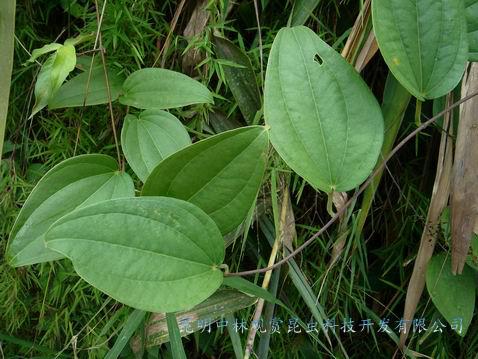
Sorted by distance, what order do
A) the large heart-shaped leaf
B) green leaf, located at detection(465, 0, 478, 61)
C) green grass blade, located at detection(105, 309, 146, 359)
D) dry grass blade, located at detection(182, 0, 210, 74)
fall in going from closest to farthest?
the large heart-shaped leaf, green leaf, located at detection(465, 0, 478, 61), green grass blade, located at detection(105, 309, 146, 359), dry grass blade, located at detection(182, 0, 210, 74)

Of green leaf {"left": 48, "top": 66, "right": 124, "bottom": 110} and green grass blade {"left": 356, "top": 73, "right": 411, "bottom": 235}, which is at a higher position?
green grass blade {"left": 356, "top": 73, "right": 411, "bottom": 235}

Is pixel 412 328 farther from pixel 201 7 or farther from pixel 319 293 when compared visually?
pixel 201 7

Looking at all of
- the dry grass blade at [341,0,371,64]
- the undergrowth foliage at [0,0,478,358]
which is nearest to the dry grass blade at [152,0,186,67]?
the undergrowth foliage at [0,0,478,358]

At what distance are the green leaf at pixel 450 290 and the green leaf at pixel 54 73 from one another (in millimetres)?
498

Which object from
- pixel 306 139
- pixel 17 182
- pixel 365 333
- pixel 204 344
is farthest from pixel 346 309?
pixel 17 182

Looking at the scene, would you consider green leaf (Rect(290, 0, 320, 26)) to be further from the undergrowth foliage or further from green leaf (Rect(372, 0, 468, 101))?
green leaf (Rect(372, 0, 468, 101))

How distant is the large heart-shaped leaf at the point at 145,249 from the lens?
0.49 meters

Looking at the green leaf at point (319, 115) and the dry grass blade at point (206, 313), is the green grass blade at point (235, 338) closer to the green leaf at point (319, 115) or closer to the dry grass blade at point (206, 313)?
the dry grass blade at point (206, 313)

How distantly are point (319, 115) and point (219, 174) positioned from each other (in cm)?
11

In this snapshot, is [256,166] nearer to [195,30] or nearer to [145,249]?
[145,249]

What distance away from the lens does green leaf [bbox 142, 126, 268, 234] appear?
53 centimetres

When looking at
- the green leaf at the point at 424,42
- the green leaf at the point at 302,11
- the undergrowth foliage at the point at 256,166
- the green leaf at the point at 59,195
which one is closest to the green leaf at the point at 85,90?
the undergrowth foliage at the point at 256,166

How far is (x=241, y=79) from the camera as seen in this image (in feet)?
2.68

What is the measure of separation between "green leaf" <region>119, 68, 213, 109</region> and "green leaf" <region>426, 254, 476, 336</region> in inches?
13.8
